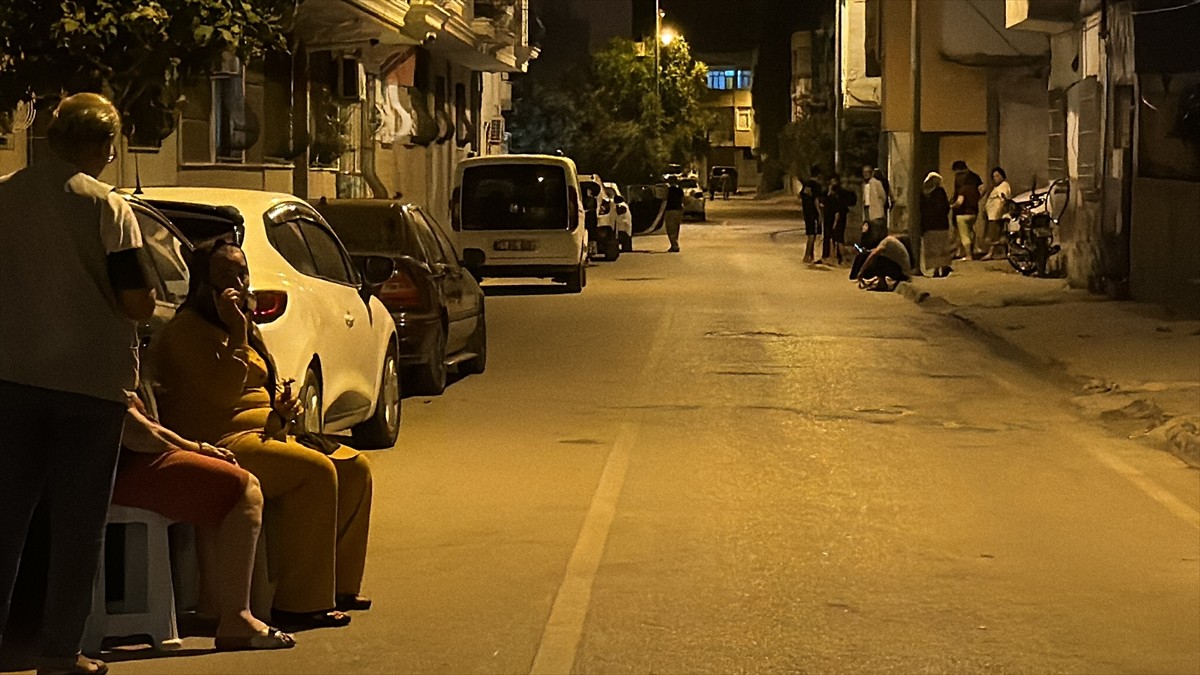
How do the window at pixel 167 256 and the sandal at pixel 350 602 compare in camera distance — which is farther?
the window at pixel 167 256

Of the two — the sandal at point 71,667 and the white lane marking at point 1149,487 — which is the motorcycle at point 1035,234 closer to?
the white lane marking at point 1149,487

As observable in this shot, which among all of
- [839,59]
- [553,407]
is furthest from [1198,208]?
[839,59]

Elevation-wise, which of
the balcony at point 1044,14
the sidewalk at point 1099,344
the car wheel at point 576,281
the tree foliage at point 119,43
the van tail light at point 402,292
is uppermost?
the balcony at point 1044,14

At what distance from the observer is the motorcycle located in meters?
29.3

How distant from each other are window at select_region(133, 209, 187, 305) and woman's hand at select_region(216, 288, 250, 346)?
48.6 inches

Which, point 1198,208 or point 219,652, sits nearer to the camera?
point 219,652

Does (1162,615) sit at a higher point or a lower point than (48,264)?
lower

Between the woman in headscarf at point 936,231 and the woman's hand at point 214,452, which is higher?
the woman in headscarf at point 936,231

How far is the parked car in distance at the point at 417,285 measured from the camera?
14297 mm

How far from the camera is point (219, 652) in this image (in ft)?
21.9

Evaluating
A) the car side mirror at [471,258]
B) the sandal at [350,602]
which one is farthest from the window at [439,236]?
the sandal at [350,602]

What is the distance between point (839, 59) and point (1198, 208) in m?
37.0

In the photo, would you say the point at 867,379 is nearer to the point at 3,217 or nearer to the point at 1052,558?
the point at 1052,558

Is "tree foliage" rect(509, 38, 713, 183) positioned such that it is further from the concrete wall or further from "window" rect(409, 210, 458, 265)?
"window" rect(409, 210, 458, 265)
